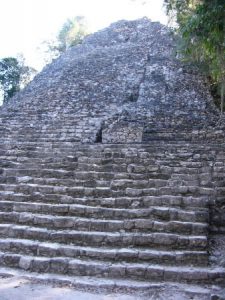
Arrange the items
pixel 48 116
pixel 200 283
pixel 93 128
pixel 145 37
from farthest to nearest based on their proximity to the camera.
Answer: pixel 145 37
pixel 48 116
pixel 93 128
pixel 200 283

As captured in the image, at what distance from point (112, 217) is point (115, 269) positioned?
1.05 metres

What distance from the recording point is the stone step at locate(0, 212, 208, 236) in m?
5.25

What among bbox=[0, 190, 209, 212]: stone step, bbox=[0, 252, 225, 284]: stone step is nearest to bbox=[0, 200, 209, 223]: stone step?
bbox=[0, 190, 209, 212]: stone step

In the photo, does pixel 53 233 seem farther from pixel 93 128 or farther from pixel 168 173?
pixel 93 128

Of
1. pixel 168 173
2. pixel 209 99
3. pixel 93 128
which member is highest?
pixel 209 99

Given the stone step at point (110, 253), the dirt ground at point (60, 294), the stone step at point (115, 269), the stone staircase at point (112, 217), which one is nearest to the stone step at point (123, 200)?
the stone staircase at point (112, 217)

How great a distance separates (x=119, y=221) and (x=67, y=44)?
27819mm

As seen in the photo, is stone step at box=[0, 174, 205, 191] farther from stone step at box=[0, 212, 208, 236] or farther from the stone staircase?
stone step at box=[0, 212, 208, 236]

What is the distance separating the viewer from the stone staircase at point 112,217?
4742 mm

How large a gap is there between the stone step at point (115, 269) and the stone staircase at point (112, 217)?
1cm

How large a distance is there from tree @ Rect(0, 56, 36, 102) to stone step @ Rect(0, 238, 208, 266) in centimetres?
2059

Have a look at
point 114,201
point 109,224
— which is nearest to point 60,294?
point 109,224

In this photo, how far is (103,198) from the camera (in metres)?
6.02

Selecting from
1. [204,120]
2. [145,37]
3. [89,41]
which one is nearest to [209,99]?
[204,120]
